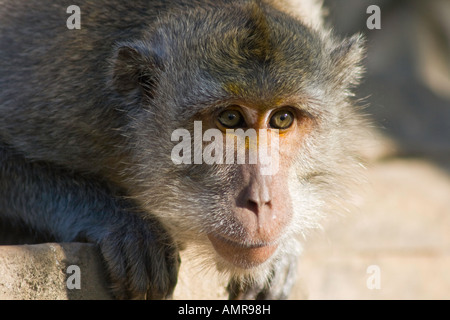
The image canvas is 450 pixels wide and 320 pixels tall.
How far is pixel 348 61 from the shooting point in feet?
19.3

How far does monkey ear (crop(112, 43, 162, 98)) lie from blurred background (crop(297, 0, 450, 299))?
6.67ft

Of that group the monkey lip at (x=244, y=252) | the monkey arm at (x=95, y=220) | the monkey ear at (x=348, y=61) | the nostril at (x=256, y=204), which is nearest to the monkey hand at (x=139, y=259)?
the monkey arm at (x=95, y=220)

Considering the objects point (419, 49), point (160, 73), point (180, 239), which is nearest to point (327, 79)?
point (160, 73)

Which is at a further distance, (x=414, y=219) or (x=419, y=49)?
(x=419, y=49)

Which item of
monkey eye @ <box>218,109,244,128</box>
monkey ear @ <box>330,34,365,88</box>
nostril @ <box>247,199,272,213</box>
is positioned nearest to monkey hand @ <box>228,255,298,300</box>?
nostril @ <box>247,199,272,213</box>

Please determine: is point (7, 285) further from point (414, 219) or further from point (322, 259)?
point (414, 219)

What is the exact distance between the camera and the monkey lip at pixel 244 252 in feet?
15.6

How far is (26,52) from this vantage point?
6016mm

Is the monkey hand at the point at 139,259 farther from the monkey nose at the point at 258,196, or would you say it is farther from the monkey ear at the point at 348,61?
the monkey ear at the point at 348,61

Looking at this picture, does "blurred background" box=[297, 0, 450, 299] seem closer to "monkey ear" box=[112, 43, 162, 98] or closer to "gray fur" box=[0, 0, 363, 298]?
"gray fur" box=[0, 0, 363, 298]

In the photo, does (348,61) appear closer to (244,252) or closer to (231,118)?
(231,118)

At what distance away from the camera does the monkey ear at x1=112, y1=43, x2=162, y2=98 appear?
5.27 m

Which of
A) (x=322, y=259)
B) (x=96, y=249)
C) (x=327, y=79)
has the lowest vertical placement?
(x=322, y=259)
